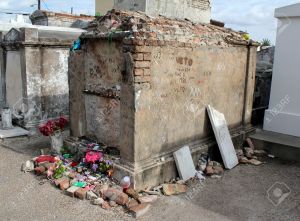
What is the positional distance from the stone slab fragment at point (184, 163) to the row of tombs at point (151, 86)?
0.12 metres

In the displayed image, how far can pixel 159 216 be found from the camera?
4156 mm

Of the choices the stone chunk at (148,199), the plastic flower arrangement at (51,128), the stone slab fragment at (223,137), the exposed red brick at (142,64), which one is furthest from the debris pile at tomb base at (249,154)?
the plastic flower arrangement at (51,128)

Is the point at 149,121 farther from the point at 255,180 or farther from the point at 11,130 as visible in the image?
the point at 11,130

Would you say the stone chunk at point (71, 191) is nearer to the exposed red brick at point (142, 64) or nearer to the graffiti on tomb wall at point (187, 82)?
the graffiti on tomb wall at point (187, 82)

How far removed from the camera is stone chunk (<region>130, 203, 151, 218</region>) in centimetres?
412

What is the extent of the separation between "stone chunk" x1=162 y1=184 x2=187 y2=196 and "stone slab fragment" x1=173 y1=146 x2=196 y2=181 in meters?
0.31

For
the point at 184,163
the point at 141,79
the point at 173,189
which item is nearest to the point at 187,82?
the point at 141,79

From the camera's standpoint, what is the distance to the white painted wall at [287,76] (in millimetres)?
6887

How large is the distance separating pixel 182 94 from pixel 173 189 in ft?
5.16

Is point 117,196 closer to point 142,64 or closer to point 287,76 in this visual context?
point 142,64

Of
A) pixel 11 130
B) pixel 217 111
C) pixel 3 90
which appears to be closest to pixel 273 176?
pixel 217 111

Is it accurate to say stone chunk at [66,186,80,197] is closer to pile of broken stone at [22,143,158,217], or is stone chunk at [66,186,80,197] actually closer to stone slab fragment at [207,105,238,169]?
pile of broken stone at [22,143,158,217]

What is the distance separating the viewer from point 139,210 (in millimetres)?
4141

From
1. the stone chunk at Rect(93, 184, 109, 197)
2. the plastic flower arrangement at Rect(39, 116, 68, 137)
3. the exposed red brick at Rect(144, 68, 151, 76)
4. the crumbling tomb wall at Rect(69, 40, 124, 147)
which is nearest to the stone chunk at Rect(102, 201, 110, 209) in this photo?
the stone chunk at Rect(93, 184, 109, 197)
